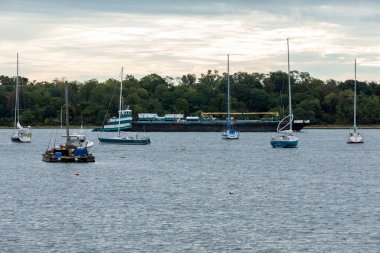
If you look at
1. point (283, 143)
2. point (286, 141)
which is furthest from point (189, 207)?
point (283, 143)

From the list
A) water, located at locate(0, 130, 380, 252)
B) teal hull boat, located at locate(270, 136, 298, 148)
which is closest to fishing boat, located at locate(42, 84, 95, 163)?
water, located at locate(0, 130, 380, 252)

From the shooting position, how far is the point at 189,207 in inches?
3285

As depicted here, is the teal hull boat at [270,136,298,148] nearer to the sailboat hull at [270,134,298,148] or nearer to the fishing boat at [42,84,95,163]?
the sailboat hull at [270,134,298,148]

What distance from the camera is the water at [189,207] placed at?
6519 centimetres

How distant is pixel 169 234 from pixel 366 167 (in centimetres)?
7647

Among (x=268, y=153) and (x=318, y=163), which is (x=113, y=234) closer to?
(x=318, y=163)

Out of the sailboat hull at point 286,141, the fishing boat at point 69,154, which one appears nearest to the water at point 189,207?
the fishing boat at point 69,154

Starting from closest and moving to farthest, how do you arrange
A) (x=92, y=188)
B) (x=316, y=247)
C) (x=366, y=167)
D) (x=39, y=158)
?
(x=316, y=247) < (x=92, y=188) < (x=366, y=167) < (x=39, y=158)

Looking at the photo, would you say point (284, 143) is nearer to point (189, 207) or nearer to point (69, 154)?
point (69, 154)

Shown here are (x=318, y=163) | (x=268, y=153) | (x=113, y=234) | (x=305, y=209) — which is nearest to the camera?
(x=113, y=234)

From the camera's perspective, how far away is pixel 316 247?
63469 millimetres

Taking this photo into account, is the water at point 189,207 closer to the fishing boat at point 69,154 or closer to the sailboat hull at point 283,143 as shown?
the fishing boat at point 69,154

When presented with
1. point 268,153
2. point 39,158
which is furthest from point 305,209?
point 268,153

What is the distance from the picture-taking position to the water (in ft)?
214
